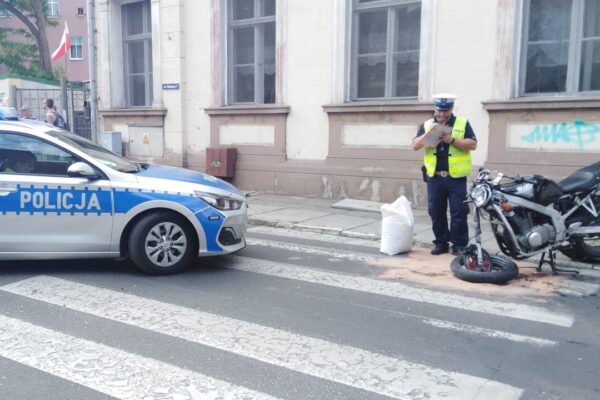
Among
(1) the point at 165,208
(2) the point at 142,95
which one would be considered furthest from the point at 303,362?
(2) the point at 142,95

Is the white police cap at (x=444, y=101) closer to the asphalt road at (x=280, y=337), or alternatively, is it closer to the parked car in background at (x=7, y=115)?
the asphalt road at (x=280, y=337)

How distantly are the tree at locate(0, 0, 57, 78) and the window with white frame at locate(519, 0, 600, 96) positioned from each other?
31.0 metres

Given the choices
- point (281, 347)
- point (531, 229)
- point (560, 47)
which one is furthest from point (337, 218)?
point (281, 347)

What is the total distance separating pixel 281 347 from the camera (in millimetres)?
4266

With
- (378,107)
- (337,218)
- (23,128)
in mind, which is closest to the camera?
(23,128)

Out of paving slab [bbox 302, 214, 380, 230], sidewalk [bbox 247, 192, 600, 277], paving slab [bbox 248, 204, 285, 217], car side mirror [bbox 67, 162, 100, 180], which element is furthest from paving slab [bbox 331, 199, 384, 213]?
car side mirror [bbox 67, 162, 100, 180]

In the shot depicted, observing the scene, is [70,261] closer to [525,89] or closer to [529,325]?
[529,325]

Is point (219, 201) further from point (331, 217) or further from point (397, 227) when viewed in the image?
point (331, 217)

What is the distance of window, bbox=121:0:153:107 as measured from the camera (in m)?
15.2

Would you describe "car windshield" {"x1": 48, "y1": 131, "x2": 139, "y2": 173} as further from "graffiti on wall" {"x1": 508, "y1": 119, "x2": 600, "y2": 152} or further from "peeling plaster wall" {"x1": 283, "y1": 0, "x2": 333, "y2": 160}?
"graffiti on wall" {"x1": 508, "y1": 119, "x2": 600, "y2": 152}

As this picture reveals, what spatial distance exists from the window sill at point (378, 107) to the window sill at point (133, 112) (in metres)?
4.68

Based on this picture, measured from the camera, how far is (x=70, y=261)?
6.78 meters

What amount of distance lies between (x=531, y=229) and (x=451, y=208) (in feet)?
3.67

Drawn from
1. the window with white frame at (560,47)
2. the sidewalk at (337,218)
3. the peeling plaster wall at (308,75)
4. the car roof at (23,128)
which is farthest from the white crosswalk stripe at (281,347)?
the window with white frame at (560,47)
